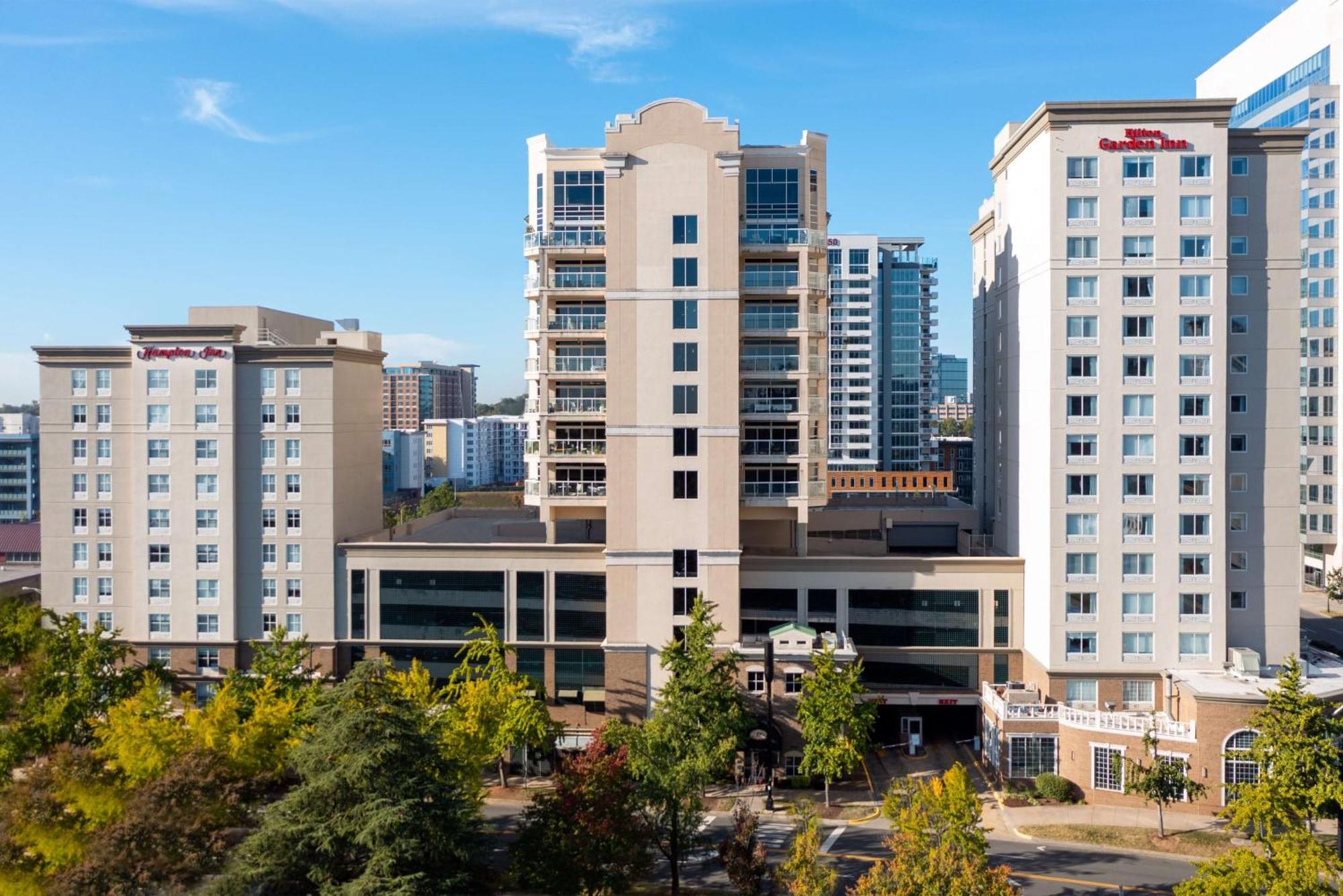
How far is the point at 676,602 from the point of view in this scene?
1882 inches

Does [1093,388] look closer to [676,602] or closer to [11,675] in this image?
[676,602]

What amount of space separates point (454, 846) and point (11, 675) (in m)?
32.0

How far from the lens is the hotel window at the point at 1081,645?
149 ft

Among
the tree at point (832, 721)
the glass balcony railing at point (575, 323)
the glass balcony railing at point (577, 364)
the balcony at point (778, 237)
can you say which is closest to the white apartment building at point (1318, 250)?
the balcony at point (778, 237)

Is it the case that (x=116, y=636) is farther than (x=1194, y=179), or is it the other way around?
(x=116, y=636)

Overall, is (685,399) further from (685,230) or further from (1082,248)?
(1082,248)

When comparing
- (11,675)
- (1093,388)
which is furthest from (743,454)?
(11,675)

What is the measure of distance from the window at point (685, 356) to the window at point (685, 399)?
945mm

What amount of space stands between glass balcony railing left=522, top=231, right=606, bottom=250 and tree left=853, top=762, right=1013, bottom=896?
31.1 m

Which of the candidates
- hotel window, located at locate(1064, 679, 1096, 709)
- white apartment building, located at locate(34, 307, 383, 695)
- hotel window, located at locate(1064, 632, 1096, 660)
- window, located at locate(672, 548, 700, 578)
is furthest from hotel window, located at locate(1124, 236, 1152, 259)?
white apartment building, located at locate(34, 307, 383, 695)

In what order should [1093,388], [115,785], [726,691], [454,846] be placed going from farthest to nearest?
[1093,388] → [726,691] → [115,785] → [454,846]

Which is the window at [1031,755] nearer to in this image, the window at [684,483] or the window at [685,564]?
the window at [685,564]

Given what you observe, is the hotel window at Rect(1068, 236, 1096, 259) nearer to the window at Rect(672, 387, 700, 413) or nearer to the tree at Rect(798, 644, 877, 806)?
the window at Rect(672, 387, 700, 413)

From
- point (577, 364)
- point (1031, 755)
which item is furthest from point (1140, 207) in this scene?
point (577, 364)
